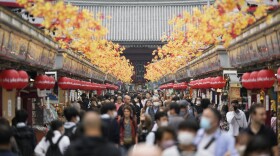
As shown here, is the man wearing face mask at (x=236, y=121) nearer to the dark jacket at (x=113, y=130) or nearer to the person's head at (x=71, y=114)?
the dark jacket at (x=113, y=130)

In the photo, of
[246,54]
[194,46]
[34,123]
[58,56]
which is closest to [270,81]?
[246,54]

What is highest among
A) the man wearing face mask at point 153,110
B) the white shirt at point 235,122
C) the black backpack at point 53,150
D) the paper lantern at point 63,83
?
the paper lantern at point 63,83

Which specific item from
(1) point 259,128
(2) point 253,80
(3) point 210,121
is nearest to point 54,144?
(3) point 210,121

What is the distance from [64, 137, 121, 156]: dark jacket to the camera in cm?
611

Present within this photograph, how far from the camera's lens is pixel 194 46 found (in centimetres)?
3828

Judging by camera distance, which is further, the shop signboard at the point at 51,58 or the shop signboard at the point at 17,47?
the shop signboard at the point at 51,58

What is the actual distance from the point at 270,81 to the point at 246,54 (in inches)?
180

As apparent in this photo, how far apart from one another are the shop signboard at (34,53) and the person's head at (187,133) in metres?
11.9

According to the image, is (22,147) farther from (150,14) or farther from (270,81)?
(150,14)

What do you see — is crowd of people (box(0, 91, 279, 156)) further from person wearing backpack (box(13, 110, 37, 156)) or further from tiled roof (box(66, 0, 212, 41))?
tiled roof (box(66, 0, 212, 41))

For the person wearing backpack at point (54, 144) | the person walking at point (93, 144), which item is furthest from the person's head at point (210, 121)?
the person wearing backpack at point (54, 144)

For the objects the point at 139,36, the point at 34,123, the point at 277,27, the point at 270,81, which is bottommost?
the point at 34,123

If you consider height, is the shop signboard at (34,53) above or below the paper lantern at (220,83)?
above

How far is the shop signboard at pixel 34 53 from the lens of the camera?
19.0 meters
